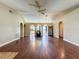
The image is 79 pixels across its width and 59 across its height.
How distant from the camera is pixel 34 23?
17.0 metres

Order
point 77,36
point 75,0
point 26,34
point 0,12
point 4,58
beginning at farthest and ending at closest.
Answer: point 26,34, point 77,36, point 0,12, point 75,0, point 4,58

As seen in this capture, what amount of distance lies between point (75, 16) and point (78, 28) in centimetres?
107

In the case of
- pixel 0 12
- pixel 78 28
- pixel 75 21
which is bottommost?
pixel 78 28

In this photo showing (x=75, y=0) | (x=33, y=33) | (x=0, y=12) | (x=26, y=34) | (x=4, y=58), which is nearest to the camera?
(x=4, y=58)

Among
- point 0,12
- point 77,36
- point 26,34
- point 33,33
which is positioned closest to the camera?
point 0,12

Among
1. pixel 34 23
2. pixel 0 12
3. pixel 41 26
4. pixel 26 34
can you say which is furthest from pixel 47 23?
pixel 0 12

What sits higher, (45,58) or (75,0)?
(75,0)

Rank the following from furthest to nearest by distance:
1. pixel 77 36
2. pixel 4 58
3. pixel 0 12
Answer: pixel 77 36, pixel 0 12, pixel 4 58

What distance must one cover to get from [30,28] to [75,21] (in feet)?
34.6

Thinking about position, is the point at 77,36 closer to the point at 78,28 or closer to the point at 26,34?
the point at 78,28

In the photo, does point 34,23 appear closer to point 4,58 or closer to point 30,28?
point 30,28

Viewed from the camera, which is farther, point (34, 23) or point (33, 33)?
point (33, 33)

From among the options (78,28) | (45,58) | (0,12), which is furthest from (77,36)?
(0,12)

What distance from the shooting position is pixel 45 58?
3.93m
